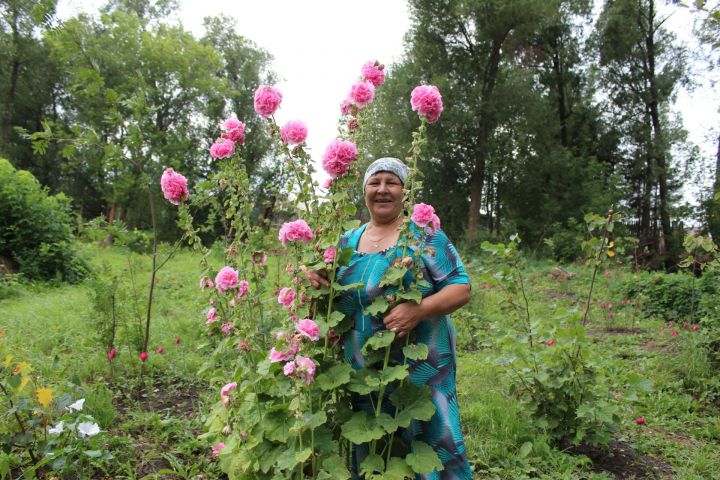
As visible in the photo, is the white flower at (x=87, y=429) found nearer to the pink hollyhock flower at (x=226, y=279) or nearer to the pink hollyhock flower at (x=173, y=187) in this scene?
the pink hollyhock flower at (x=226, y=279)

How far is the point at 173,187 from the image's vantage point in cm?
197

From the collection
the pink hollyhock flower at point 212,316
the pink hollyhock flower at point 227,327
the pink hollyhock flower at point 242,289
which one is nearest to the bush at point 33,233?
the pink hollyhock flower at point 212,316

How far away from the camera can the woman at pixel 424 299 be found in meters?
1.89

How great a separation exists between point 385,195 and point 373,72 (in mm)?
540

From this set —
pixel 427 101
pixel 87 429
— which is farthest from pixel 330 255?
pixel 87 429

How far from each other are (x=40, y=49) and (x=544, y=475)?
1073 inches

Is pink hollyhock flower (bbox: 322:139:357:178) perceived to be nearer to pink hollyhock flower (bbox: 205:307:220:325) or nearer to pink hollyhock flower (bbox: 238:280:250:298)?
pink hollyhock flower (bbox: 238:280:250:298)

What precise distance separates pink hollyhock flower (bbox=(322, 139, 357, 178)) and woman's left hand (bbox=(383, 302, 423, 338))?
21.5 inches

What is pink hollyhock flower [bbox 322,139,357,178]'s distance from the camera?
1.62m

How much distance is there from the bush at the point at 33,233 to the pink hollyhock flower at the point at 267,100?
770 centimetres

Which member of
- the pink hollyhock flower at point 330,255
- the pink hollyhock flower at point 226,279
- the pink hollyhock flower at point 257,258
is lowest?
the pink hollyhock flower at point 226,279

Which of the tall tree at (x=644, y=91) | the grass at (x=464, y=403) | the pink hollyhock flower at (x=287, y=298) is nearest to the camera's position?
the pink hollyhock flower at (x=287, y=298)

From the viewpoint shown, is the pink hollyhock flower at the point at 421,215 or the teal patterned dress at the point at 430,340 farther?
the teal patterned dress at the point at 430,340

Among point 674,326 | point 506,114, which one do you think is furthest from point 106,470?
point 506,114
